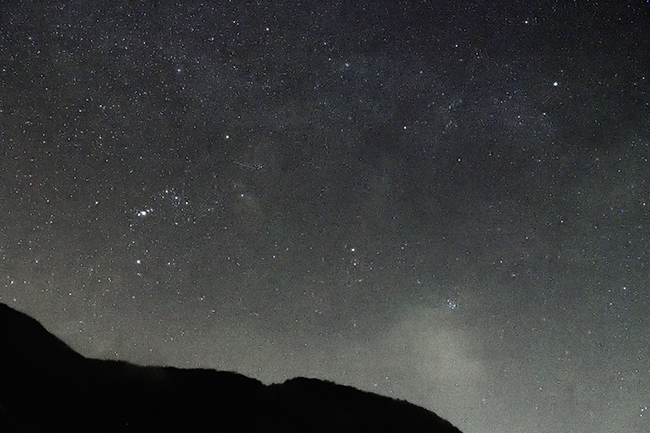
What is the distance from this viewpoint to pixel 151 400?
63.7 feet

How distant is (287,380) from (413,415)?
6.67 m

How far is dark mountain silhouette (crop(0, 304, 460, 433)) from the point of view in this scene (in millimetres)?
15680

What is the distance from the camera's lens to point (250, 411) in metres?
19.1

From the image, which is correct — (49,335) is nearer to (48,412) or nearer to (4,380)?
(4,380)

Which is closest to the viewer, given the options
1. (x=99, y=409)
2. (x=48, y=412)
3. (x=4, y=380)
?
(x=48, y=412)

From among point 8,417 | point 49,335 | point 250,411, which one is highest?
point 49,335

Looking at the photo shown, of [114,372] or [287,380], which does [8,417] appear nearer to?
[114,372]

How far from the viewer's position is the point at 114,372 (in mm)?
19953

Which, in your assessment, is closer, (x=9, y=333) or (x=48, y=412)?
(x=48, y=412)

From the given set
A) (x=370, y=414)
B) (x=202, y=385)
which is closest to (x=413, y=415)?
(x=370, y=414)

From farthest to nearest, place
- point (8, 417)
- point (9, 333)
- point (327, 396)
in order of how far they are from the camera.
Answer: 1. point (327, 396)
2. point (9, 333)
3. point (8, 417)

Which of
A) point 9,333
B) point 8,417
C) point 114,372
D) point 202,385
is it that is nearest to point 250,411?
point 202,385

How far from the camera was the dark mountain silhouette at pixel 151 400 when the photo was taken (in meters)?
15.7

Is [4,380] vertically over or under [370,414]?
under
